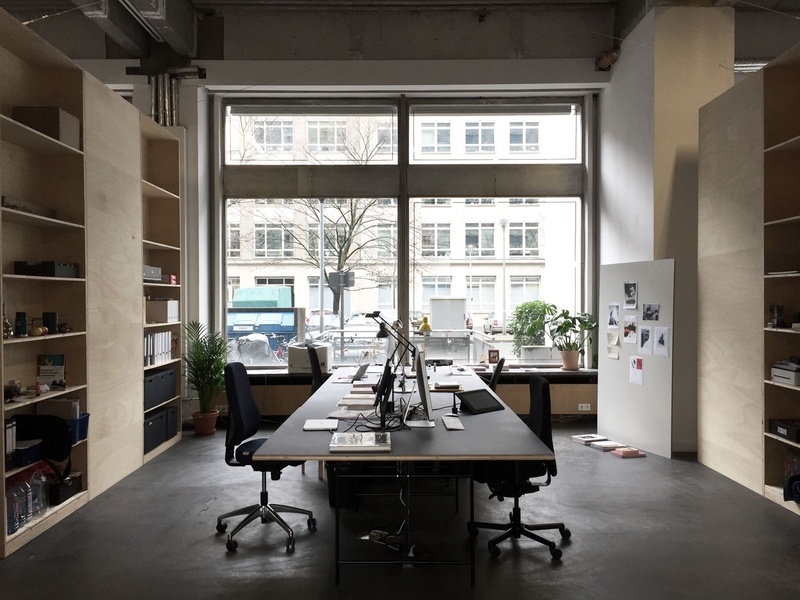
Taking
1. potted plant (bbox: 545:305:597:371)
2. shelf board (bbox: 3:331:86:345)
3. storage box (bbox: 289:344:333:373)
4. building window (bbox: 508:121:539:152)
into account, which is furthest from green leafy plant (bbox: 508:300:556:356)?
shelf board (bbox: 3:331:86:345)

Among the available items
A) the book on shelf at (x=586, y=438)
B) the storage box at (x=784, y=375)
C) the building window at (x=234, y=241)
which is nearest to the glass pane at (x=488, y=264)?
the book on shelf at (x=586, y=438)

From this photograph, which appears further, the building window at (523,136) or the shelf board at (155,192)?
the building window at (523,136)

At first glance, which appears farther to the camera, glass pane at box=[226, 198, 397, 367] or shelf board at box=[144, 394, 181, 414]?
glass pane at box=[226, 198, 397, 367]

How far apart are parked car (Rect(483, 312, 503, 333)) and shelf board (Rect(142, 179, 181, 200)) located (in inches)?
150

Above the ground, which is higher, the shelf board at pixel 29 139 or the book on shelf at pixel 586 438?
the shelf board at pixel 29 139

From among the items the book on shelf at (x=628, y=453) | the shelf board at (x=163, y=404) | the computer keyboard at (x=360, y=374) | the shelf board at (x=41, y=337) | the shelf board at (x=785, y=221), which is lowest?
the book on shelf at (x=628, y=453)

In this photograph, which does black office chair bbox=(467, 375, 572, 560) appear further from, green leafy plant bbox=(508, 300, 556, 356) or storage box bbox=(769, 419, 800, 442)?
green leafy plant bbox=(508, 300, 556, 356)

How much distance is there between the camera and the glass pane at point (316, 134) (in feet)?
23.6

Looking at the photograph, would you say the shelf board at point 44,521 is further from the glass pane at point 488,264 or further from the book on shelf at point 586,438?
the book on shelf at point 586,438

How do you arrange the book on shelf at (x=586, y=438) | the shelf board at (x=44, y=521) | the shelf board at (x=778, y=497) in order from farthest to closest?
the book on shelf at (x=586, y=438) < the shelf board at (x=778, y=497) < the shelf board at (x=44, y=521)

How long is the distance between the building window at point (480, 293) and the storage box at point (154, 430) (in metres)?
3.71

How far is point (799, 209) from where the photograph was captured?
4363 mm

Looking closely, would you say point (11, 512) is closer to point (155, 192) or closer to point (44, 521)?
point (44, 521)

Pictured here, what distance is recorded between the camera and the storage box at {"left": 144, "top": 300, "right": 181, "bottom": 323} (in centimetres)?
568
